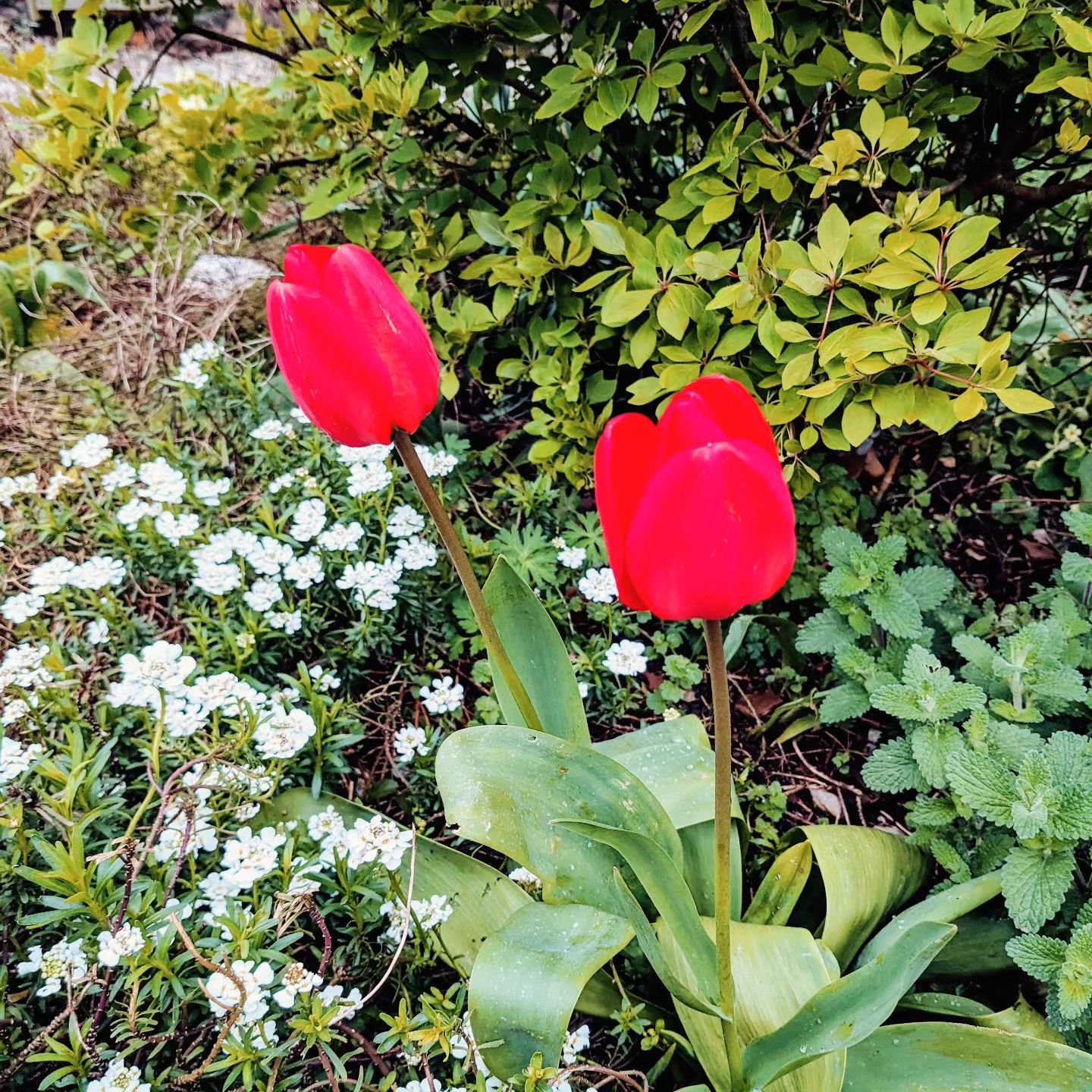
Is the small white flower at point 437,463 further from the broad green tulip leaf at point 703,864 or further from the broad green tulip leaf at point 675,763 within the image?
the broad green tulip leaf at point 703,864

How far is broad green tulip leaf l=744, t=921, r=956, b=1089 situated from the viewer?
88 cm

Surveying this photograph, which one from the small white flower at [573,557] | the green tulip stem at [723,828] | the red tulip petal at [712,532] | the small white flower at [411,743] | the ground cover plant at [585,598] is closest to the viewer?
the red tulip petal at [712,532]

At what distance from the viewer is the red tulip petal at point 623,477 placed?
0.82 metres

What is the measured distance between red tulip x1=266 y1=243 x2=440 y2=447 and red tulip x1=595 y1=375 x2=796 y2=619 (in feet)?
0.93

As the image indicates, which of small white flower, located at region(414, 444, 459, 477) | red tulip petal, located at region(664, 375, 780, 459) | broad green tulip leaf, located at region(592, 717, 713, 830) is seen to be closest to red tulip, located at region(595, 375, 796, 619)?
red tulip petal, located at region(664, 375, 780, 459)

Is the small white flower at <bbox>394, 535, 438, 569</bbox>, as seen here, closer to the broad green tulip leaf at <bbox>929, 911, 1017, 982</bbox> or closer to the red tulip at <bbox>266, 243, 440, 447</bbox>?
the red tulip at <bbox>266, 243, 440, 447</bbox>

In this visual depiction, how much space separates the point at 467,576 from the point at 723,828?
42 cm

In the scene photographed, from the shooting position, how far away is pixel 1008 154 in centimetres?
179

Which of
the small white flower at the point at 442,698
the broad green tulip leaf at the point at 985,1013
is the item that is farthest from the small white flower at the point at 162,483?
the broad green tulip leaf at the point at 985,1013

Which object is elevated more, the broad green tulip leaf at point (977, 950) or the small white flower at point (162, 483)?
the small white flower at point (162, 483)

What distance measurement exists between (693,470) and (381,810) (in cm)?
113

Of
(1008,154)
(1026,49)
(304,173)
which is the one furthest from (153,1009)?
(304,173)

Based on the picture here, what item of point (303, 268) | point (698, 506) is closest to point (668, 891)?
point (698, 506)

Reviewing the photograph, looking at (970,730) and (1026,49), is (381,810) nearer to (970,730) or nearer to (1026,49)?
(970,730)
